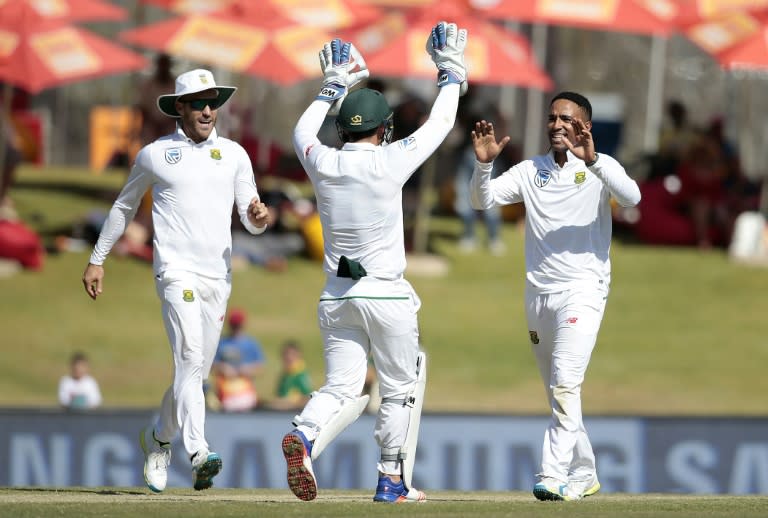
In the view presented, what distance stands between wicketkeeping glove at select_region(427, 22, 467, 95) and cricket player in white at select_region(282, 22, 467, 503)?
176 millimetres

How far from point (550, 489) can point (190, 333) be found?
2.18 m

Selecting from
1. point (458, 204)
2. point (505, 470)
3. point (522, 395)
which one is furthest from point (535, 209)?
point (458, 204)

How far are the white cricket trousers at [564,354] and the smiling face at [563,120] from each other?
847 millimetres

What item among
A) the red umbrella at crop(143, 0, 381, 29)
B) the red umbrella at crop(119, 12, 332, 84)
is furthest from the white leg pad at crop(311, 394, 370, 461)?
the red umbrella at crop(143, 0, 381, 29)

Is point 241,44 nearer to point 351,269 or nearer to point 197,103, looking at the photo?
point 197,103

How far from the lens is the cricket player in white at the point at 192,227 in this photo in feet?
30.0

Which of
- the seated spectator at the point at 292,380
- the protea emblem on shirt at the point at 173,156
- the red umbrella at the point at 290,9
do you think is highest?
the red umbrella at the point at 290,9

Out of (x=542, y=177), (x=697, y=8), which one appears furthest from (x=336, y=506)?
(x=697, y=8)

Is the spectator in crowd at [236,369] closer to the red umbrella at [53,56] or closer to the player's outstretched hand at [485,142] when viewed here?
the red umbrella at [53,56]

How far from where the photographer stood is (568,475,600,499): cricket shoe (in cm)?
911

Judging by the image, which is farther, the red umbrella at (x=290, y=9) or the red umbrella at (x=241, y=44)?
the red umbrella at (x=290, y=9)

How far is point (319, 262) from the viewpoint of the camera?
68.8 feet

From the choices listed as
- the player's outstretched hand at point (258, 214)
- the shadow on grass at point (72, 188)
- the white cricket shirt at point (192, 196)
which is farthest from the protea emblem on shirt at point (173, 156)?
the shadow on grass at point (72, 188)

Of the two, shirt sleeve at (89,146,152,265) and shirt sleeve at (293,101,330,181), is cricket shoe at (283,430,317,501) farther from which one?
shirt sleeve at (89,146,152,265)
